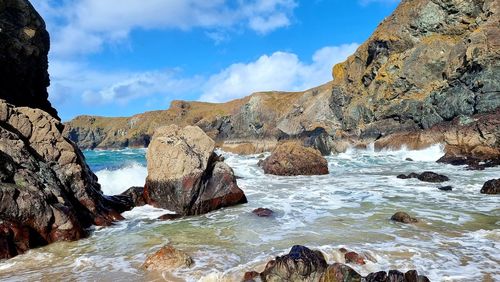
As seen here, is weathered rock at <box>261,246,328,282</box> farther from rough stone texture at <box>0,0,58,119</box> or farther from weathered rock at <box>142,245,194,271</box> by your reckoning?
rough stone texture at <box>0,0,58,119</box>

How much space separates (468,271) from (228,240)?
18.0 ft

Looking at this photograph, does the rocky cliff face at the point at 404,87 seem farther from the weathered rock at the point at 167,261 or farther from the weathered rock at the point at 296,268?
the weathered rock at the point at 167,261

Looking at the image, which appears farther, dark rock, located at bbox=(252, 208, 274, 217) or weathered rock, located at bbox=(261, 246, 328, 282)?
dark rock, located at bbox=(252, 208, 274, 217)

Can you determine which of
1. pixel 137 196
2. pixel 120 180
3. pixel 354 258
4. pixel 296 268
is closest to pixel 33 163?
pixel 137 196

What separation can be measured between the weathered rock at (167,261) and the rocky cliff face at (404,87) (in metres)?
30.0

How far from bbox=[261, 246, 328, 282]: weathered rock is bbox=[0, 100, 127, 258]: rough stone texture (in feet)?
19.8

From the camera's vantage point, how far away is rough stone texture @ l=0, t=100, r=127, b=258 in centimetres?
969

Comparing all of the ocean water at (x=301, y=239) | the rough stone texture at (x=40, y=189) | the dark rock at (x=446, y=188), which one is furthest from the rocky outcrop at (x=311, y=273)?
the dark rock at (x=446, y=188)

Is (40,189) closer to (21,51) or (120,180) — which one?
(21,51)

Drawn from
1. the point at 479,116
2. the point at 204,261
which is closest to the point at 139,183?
the point at 204,261

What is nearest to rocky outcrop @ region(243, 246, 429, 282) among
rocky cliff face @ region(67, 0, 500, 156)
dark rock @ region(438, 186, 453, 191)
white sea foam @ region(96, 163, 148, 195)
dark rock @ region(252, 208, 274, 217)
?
dark rock @ region(252, 208, 274, 217)

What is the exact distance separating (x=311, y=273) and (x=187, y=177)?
8.04m

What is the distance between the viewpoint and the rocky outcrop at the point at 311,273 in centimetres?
650

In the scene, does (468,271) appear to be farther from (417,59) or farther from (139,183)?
(417,59)
